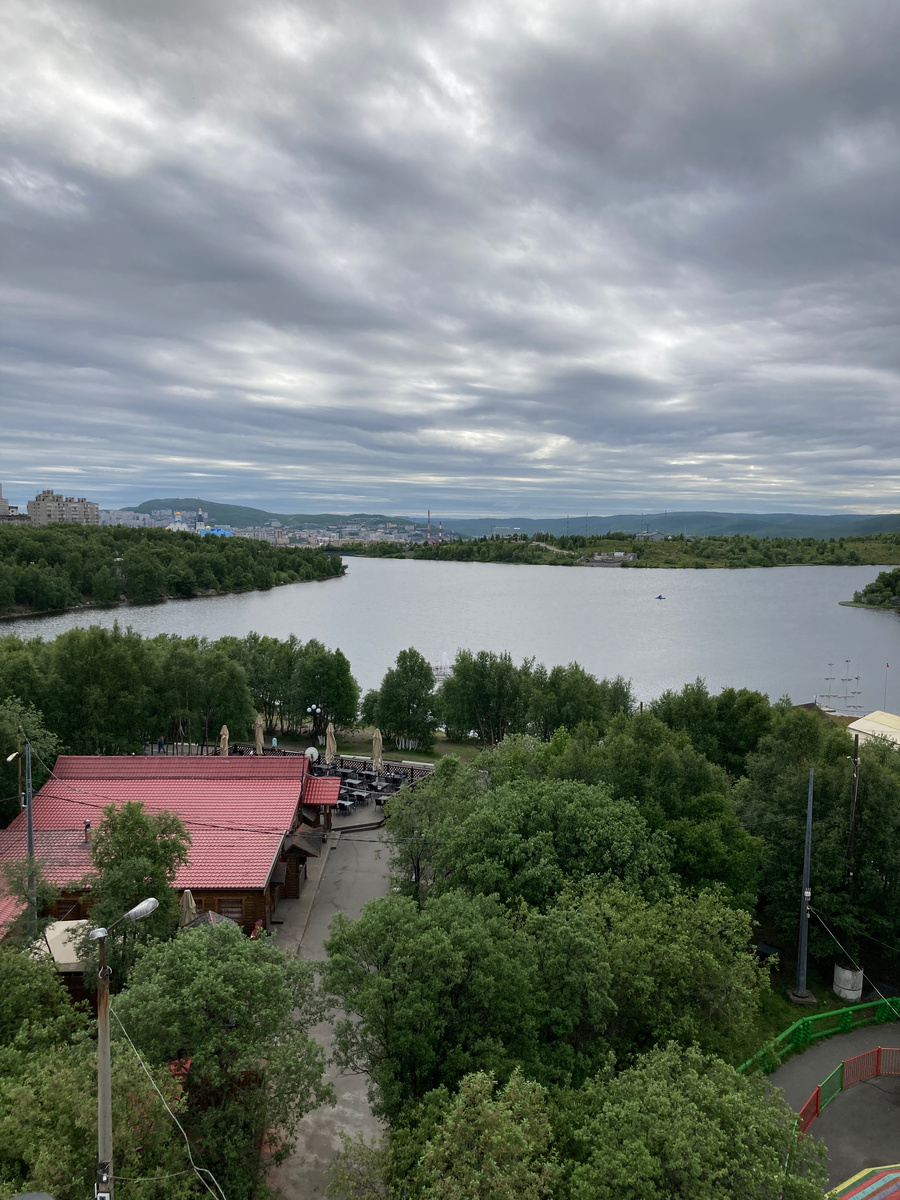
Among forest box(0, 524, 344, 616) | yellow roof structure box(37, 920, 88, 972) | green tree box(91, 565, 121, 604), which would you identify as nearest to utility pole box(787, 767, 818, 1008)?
yellow roof structure box(37, 920, 88, 972)

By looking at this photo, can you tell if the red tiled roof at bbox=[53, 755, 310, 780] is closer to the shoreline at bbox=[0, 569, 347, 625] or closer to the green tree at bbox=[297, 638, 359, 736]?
the green tree at bbox=[297, 638, 359, 736]

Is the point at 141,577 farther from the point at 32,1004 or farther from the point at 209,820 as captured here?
the point at 32,1004

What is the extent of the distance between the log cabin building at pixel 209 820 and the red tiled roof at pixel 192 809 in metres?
0.03

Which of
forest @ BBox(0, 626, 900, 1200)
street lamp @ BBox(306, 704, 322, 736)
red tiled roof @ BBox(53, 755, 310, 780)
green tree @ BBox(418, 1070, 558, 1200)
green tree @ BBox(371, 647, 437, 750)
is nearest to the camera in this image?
green tree @ BBox(418, 1070, 558, 1200)

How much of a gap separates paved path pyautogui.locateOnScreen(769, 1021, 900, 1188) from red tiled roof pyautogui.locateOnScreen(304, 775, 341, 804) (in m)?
15.9

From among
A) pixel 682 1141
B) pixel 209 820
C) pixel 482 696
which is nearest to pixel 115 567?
pixel 482 696

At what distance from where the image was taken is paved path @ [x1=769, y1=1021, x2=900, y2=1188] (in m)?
12.4

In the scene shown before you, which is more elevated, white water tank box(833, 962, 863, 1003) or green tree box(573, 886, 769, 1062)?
green tree box(573, 886, 769, 1062)

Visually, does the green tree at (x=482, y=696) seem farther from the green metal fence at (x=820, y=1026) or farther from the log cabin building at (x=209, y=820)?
the green metal fence at (x=820, y=1026)

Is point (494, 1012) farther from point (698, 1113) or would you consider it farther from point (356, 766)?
point (356, 766)

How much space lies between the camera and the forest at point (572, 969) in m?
8.60

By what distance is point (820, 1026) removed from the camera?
16344 mm

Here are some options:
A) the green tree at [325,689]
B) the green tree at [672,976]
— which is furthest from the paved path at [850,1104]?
the green tree at [325,689]

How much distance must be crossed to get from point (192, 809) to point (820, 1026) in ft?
58.7
